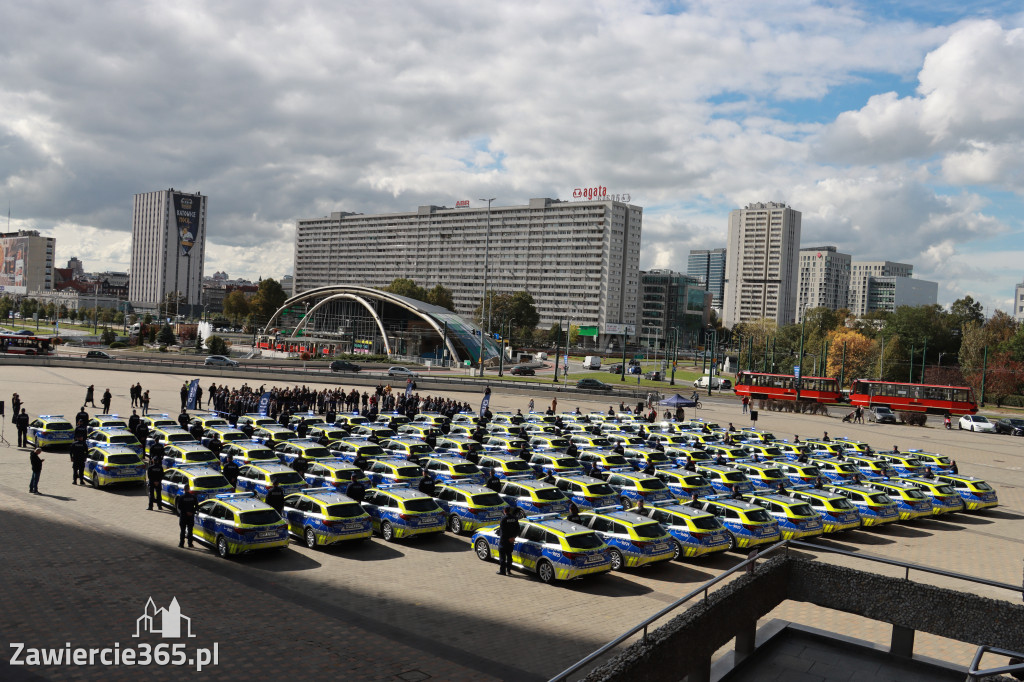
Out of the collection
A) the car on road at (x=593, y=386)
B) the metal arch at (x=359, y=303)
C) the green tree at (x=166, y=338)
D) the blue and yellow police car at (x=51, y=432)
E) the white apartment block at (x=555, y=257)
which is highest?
the white apartment block at (x=555, y=257)

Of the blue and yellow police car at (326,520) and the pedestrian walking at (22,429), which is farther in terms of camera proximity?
the pedestrian walking at (22,429)

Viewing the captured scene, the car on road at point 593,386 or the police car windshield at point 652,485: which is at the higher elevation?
the car on road at point 593,386

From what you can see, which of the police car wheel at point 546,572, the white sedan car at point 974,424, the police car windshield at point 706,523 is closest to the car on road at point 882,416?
the white sedan car at point 974,424

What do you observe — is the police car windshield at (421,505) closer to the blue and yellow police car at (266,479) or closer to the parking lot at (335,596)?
the parking lot at (335,596)

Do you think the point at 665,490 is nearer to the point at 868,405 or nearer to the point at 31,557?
the point at 31,557

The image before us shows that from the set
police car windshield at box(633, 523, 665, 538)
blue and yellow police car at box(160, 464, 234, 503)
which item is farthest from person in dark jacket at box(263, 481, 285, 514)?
police car windshield at box(633, 523, 665, 538)

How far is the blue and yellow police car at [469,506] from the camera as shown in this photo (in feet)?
56.5

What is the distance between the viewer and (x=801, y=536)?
17797 millimetres

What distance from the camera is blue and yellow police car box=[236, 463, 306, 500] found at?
18.1 meters

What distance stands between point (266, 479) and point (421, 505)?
15.2 feet

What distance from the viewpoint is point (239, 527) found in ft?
47.0

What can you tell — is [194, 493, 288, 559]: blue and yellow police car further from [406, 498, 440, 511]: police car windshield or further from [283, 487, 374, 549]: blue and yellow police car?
[406, 498, 440, 511]: police car windshield

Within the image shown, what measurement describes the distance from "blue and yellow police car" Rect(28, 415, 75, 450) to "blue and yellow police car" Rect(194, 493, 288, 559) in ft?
45.5

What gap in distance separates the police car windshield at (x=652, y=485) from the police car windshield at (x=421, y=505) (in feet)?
21.2
